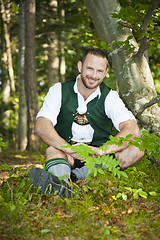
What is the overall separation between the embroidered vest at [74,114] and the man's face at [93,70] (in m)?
0.18

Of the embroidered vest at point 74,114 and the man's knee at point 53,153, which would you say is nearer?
the man's knee at point 53,153

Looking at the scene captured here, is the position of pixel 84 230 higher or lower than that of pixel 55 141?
lower

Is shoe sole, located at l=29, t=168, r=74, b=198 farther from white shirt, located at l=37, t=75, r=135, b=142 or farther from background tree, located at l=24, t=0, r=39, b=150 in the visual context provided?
background tree, located at l=24, t=0, r=39, b=150

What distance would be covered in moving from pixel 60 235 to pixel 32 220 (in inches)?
15.6

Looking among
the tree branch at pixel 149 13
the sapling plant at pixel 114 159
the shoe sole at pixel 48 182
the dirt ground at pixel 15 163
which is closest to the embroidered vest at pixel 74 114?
the sapling plant at pixel 114 159

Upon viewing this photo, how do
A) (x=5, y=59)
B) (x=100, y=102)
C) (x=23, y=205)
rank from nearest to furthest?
(x=23, y=205)
(x=100, y=102)
(x=5, y=59)

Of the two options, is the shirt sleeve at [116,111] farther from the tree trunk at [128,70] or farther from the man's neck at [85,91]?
the tree trunk at [128,70]

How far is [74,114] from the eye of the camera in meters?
3.67

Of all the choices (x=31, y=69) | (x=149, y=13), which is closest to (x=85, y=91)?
(x=149, y=13)

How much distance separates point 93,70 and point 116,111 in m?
0.63

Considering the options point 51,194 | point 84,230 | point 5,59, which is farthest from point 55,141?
point 5,59

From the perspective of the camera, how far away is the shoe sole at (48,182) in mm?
2936

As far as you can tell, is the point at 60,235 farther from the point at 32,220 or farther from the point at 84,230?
the point at 32,220

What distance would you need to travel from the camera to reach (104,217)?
2.71 meters
